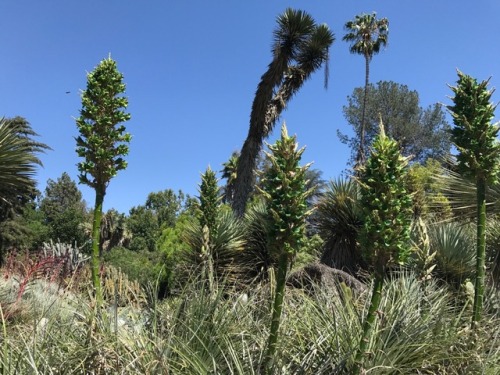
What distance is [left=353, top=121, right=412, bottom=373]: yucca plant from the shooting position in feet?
13.8

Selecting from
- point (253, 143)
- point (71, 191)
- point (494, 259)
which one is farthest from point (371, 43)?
point (71, 191)

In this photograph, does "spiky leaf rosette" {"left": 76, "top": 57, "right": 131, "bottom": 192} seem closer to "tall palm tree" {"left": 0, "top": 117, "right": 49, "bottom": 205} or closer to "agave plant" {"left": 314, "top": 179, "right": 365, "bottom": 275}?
"tall palm tree" {"left": 0, "top": 117, "right": 49, "bottom": 205}

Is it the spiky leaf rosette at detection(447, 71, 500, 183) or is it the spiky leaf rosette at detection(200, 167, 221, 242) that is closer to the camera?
the spiky leaf rosette at detection(447, 71, 500, 183)

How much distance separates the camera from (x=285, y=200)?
13.8ft

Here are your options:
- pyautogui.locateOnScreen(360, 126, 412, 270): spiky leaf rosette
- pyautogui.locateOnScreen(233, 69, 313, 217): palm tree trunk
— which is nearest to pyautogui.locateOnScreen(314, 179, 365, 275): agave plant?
pyautogui.locateOnScreen(233, 69, 313, 217): palm tree trunk

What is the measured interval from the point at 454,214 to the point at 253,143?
401 inches

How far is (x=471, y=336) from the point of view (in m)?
4.95

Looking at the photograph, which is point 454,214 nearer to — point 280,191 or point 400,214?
point 400,214

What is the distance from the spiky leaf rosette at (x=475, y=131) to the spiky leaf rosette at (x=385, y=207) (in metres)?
2.00

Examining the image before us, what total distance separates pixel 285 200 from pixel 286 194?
56 mm

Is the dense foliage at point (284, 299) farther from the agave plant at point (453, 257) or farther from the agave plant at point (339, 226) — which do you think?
the agave plant at point (339, 226)

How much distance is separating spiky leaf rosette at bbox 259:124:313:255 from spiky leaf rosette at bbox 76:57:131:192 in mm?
2431

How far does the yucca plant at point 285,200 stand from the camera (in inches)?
166

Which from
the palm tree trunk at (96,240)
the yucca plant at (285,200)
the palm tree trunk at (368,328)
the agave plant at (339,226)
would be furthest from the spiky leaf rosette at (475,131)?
the agave plant at (339,226)
